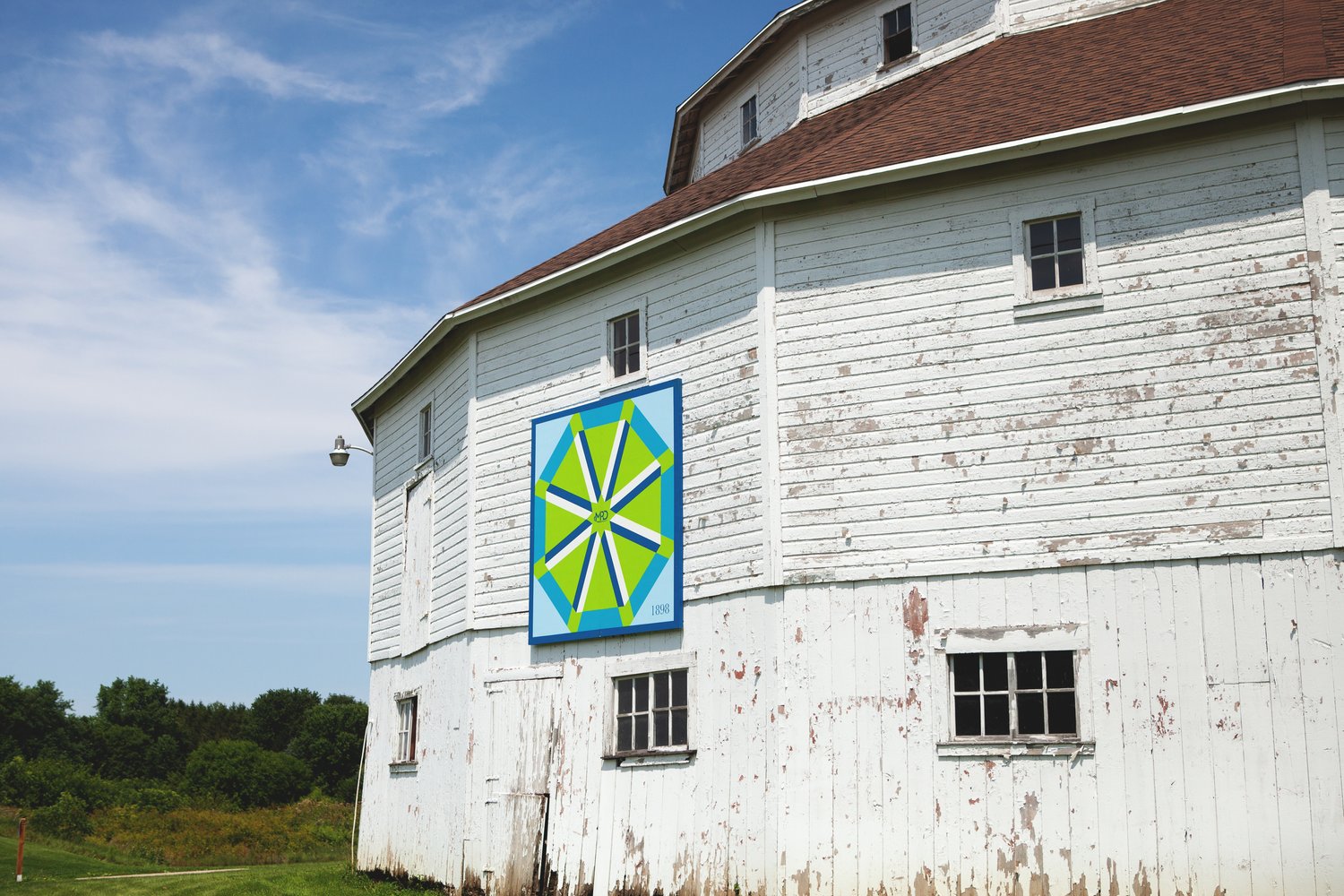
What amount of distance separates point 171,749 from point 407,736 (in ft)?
208

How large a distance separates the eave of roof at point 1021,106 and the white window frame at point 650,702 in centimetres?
468

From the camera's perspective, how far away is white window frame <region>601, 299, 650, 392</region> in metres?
16.0

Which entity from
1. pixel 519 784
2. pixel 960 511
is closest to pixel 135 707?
pixel 519 784

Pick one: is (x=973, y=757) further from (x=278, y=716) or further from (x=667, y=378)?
(x=278, y=716)

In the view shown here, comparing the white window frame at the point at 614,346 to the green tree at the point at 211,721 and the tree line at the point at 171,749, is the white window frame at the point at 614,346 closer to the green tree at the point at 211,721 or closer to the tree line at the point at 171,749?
the tree line at the point at 171,749

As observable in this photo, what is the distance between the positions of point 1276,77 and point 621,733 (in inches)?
373

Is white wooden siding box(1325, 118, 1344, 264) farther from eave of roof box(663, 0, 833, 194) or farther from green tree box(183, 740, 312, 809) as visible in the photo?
green tree box(183, 740, 312, 809)

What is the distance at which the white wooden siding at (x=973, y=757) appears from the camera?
11.8m

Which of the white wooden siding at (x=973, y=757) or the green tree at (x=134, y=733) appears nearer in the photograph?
the white wooden siding at (x=973, y=757)

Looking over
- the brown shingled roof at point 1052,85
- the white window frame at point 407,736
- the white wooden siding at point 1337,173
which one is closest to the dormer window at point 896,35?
the brown shingled roof at point 1052,85

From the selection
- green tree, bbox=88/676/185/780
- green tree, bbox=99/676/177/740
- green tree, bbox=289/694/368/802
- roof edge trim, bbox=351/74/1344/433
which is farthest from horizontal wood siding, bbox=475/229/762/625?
green tree, bbox=99/676/177/740

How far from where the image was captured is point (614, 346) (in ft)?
54.3

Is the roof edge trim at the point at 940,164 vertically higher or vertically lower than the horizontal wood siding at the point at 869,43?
lower

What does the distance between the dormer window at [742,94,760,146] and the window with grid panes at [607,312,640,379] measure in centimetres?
629
